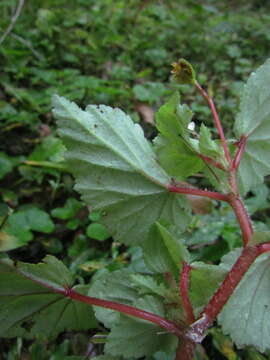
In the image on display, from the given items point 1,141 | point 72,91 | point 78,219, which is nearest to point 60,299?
point 78,219

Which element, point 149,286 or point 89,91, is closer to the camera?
point 149,286

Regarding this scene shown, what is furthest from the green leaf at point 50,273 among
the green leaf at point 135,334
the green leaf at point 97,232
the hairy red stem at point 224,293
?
the green leaf at point 97,232

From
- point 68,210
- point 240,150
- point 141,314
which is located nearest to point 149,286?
point 141,314

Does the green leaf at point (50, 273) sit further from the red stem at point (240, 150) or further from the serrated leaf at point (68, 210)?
the serrated leaf at point (68, 210)

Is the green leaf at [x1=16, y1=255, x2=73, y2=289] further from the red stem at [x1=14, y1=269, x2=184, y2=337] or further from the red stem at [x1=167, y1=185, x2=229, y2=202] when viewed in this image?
the red stem at [x1=167, y1=185, x2=229, y2=202]

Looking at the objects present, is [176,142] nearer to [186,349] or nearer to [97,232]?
[186,349]

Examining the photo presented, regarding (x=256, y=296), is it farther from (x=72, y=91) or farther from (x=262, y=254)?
(x=72, y=91)

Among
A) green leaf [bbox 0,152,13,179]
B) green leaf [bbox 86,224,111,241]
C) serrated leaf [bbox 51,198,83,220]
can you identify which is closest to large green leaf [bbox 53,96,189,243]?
green leaf [bbox 86,224,111,241]
